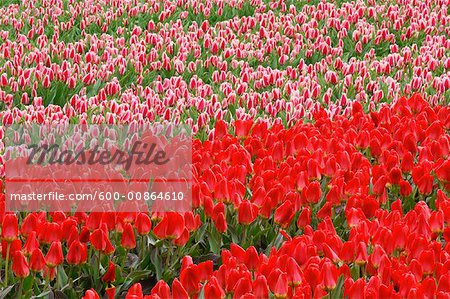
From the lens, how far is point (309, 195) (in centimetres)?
397

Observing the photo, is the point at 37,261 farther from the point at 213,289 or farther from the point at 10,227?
the point at 213,289

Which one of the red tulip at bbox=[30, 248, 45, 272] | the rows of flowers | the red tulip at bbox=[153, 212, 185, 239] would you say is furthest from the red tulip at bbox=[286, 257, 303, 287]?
the red tulip at bbox=[30, 248, 45, 272]

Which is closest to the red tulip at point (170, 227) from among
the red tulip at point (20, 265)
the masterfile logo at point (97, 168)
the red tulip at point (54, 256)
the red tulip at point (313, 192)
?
the masterfile logo at point (97, 168)

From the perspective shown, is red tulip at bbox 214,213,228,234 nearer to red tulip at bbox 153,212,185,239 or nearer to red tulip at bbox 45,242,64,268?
red tulip at bbox 153,212,185,239

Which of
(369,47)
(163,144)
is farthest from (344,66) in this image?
(163,144)

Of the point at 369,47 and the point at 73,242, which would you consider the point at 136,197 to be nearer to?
the point at 73,242

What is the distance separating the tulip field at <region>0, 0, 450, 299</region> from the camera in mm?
3230

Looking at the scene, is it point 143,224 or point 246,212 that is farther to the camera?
point 246,212

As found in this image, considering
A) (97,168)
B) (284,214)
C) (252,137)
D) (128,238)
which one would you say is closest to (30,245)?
(128,238)

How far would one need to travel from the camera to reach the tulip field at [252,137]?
10.6 feet

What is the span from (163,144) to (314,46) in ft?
→ 12.4

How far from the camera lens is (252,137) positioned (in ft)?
16.3

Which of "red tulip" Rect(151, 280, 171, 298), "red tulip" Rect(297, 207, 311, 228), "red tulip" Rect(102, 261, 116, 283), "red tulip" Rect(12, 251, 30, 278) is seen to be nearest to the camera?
"red tulip" Rect(151, 280, 171, 298)

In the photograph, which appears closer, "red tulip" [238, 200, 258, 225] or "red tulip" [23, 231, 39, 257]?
"red tulip" [23, 231, 39, 257]
